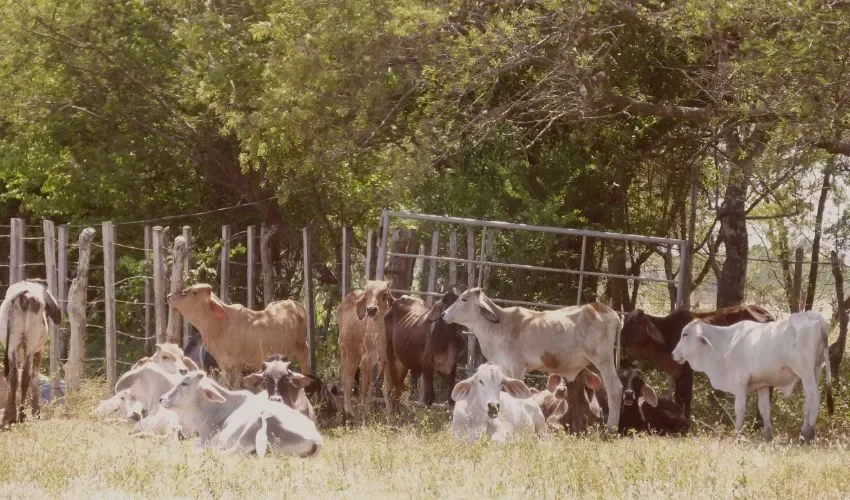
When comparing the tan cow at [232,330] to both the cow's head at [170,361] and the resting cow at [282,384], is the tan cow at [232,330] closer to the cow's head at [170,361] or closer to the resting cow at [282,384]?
the cow's head at [170,361]

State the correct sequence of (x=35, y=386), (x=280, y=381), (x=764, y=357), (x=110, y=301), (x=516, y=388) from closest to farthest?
(x=516, y=388) < (x=280, y=381) < (x=764, y=357) < (x=35, y=386) < (x=110, y=301)

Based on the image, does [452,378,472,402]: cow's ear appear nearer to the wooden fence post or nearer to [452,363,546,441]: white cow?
[452,363,546,441]: white cow

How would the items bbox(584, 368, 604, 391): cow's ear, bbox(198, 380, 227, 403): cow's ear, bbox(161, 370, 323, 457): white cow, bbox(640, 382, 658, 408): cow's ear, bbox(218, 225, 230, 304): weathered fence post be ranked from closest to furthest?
1. bbox(161, 370, 323, 457): white cow
2. bbox(198, 380, 227, 403): cow's ear
3. bbox(640, 382, 658, 408): cow's ear
4. bbox(584, 368, 604, 391): cow's ear
5. bbox(218, 225, 230, 304): weathered fence post

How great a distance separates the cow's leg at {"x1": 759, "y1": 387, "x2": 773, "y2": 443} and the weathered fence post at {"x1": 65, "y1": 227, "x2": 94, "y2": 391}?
726 centimetres

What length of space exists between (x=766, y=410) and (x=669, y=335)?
1.62m

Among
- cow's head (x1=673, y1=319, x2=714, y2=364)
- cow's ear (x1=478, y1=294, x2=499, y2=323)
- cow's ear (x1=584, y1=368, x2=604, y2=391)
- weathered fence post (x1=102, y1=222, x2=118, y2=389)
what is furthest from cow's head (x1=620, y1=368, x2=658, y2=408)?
weathered fence post (x1=102, y1=222, x2=118, y2=389)

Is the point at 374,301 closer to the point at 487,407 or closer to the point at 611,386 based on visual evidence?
the point at 611,386

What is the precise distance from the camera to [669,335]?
551 inches

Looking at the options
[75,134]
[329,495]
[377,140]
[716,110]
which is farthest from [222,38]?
[329,495]

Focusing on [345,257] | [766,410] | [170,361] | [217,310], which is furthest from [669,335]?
[170,361]

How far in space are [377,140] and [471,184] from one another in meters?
1.58

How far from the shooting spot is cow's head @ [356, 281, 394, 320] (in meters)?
13.8

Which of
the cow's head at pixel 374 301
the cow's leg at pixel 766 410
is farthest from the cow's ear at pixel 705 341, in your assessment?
the cow's head at pixel 374 301

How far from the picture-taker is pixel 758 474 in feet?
29.9
